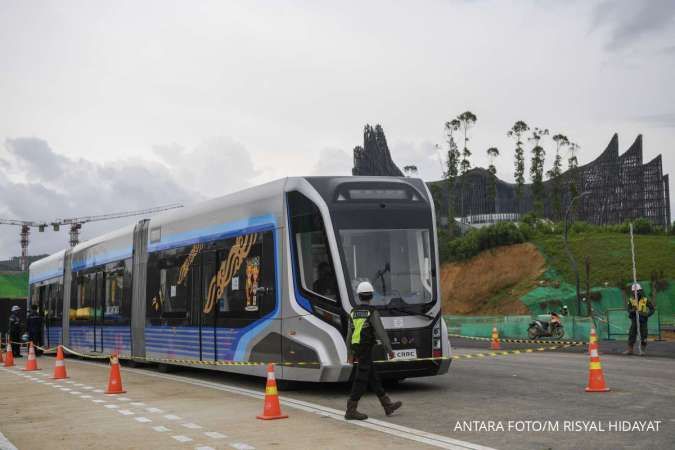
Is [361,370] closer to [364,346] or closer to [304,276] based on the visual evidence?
[364,346]

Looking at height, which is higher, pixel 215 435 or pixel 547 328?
pixel 547 328

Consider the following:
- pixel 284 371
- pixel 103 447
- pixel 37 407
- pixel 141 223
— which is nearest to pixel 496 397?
pixel 284 371

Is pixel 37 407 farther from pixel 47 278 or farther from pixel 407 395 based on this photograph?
pixel 47 278

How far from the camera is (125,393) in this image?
14.9 meters

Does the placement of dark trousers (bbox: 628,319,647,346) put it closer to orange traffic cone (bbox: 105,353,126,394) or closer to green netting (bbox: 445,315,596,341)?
green netting (bbox: 445,315,596,341)

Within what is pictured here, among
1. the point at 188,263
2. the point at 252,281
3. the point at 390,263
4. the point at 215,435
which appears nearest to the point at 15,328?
the point at 188,263

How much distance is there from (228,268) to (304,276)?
9.30 ft

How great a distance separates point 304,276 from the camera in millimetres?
13086

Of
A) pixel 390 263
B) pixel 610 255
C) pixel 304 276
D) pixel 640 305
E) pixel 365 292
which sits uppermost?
pixel 610 255

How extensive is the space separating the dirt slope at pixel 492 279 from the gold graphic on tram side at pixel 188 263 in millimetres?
57885

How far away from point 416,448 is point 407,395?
4.90m

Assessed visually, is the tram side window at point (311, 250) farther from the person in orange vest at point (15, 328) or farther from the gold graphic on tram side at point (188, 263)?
the person in orange vest at point (15, 328)

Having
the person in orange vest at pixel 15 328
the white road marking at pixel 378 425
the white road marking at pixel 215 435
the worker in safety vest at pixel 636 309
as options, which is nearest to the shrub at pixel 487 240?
the person in orange vest at pixel 15 328

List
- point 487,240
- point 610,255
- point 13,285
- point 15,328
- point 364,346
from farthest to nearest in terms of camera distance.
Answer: point 13,285
point 487,240
point 610,255
point 15,328
point 364,346
